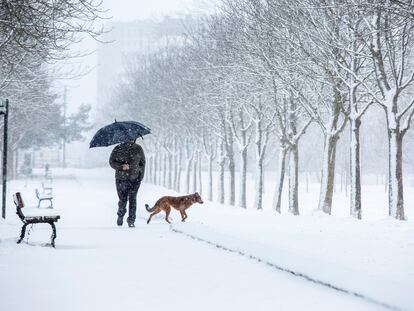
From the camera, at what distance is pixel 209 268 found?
298 inches

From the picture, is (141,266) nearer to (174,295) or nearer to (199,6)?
(174,295)

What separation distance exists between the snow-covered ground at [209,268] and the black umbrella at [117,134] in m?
1.95

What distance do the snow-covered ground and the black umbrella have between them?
1.95m

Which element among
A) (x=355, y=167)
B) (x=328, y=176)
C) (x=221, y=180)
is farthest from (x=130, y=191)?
(x=221, y=180)

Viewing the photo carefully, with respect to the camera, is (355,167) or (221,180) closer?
(355,167)

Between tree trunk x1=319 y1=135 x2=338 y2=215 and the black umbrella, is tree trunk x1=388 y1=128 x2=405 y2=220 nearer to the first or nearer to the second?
tree trunk x1=319 y1=135 x2=338 y2=215

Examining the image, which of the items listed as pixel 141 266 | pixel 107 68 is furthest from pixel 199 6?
pixel 107 68

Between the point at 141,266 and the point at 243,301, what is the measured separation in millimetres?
2411

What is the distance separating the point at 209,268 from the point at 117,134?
5648 millimetres

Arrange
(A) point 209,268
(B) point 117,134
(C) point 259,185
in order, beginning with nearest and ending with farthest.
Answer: (A) point 209,268, (B) point 117,134, (C) point 259,185

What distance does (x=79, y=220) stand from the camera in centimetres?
1588

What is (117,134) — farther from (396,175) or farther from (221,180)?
(221,180)

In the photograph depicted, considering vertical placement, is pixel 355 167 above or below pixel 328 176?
above

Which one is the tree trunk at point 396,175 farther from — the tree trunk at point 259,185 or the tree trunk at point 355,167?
the tree trunk at point 259,185
